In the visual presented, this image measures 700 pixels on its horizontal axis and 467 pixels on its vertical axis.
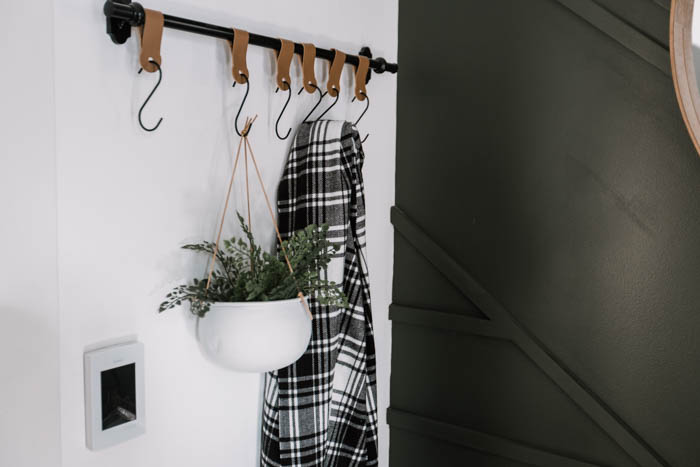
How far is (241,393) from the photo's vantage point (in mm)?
1126

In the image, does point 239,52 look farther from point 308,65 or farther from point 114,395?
point 114,395

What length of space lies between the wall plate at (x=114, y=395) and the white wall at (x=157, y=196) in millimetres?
18

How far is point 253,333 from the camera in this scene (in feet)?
3.01

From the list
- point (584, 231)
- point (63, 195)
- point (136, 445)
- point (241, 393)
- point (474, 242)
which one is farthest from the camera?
point (474, 242)

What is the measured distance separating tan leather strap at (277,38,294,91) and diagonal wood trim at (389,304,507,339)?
694mm

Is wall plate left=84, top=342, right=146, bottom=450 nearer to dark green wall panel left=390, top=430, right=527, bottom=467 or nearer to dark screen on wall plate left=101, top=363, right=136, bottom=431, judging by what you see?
dark screen on wall plate left=101, top=363, right=136, bottom=431

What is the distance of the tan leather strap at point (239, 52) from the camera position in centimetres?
98

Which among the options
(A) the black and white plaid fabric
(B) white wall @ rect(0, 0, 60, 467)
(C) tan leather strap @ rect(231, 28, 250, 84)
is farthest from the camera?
(A) the black and white plaid fabric

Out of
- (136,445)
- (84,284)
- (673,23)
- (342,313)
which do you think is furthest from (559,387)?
(84,284)

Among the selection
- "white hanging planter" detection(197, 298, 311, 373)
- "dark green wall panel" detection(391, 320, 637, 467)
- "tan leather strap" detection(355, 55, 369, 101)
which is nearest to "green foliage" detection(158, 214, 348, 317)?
"white hanging planter" detection(197, 298, 311, 373)

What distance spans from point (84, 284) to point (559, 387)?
3.26 ft

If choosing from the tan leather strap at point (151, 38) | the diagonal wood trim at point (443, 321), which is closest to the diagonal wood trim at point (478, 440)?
the diagonal wood trim at point (443, 321)

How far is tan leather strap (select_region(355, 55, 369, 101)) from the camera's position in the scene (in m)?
1.30

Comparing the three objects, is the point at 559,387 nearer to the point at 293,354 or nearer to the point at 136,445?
the point at 293,354
